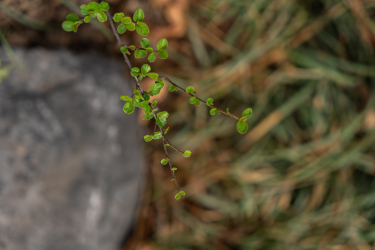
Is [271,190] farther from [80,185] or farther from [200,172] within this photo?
[80,185]

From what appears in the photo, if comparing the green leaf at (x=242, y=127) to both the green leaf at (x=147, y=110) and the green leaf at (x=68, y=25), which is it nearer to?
the green leaf at (x=147, y=110)

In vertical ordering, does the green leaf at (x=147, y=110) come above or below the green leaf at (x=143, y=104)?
below

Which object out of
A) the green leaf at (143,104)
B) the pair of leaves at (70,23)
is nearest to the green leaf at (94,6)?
the pair of leaves at (70,23)

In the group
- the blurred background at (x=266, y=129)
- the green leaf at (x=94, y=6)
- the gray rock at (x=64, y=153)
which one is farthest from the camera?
the blurred background at (x=266, y=129)

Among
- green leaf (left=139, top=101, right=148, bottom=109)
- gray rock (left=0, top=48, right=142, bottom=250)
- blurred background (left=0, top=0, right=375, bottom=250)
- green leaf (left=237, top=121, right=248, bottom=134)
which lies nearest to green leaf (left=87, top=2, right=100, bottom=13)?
green leaf (left=139, top=101, right=148, bottom=109)

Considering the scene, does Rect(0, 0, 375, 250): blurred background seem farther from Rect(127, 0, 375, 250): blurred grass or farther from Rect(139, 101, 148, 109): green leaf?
Rect(139, 101, 148, 109): green leaf

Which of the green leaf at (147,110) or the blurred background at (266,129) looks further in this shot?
the blurred background at (266,129)

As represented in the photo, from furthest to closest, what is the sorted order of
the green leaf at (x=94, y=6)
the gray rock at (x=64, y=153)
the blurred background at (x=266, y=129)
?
the blurred background at (x=266, y=129) < the gray rock at (x=64, y=153) < the green leaf at (x=94, y=6)
